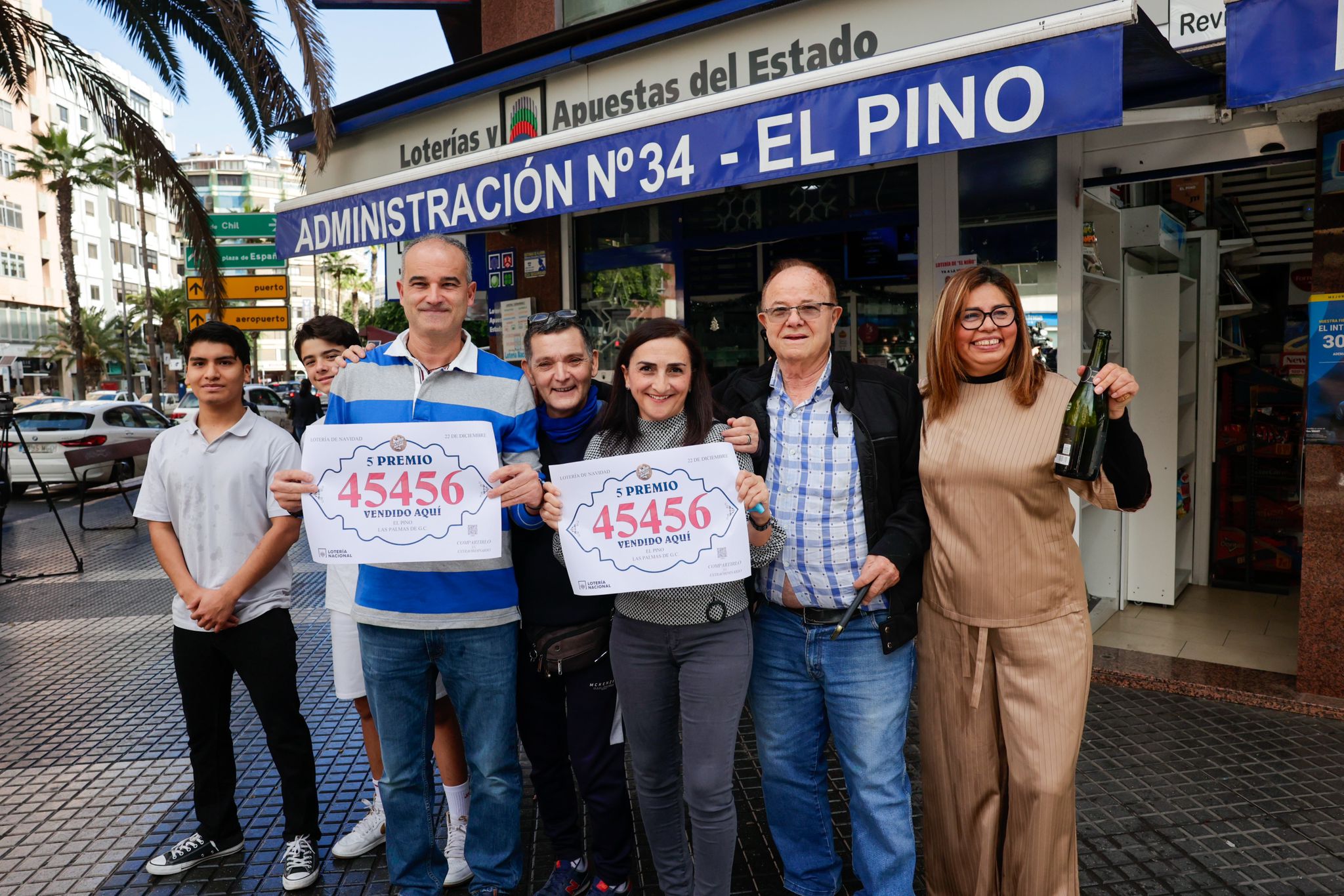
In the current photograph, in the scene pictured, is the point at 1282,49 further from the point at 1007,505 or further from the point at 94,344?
the point at 94,344

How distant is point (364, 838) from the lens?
141 inches

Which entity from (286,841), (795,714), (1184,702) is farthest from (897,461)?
(1184,702)

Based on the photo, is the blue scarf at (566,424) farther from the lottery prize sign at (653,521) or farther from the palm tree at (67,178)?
the palm tree at (67,178)

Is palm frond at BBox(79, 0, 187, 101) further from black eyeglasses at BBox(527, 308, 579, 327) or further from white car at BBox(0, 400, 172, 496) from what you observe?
black eyeglasses at BBox(527, 308, 579, 327)

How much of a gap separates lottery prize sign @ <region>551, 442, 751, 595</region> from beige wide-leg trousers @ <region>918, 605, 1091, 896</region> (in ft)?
2.52

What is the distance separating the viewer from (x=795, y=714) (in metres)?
2.88

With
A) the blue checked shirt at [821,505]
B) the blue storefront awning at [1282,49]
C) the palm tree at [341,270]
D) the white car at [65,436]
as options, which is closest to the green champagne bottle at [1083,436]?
the blue checked shirt at [821,505]

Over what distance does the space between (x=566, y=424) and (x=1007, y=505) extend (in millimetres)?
1419

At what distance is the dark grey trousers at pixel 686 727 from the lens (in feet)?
8.75

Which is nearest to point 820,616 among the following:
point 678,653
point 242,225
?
point 678,653

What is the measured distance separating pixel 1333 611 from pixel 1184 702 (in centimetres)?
85

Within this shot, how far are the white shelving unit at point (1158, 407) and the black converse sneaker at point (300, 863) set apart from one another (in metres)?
5.62

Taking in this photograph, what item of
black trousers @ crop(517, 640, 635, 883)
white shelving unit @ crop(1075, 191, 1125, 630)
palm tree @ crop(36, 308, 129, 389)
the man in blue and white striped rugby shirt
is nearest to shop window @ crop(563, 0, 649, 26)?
white shelving unit @ crop(1075, 191, 1125, 630)

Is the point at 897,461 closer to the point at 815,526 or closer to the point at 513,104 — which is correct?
the point at 815,526
